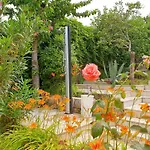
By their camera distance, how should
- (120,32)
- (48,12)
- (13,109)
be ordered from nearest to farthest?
1. (13,109)
2. (48,12)
3. (120,32)

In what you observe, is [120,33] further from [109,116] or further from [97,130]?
[97,130]

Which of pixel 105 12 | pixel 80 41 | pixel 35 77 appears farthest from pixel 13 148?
pixel 105 12

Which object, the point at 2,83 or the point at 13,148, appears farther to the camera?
the point at 2,83

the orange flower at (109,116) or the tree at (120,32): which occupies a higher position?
the tree at (120,32)

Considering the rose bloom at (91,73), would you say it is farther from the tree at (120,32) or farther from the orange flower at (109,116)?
the tree at (120,32)

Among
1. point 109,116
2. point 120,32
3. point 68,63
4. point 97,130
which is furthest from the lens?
point 120,32

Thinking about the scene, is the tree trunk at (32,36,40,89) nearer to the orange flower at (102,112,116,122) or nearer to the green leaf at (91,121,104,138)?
the orange flower at (102,112,116,122)

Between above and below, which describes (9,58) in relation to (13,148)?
above

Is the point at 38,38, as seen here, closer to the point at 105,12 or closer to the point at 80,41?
the point at 80,41

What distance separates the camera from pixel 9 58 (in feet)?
10.6

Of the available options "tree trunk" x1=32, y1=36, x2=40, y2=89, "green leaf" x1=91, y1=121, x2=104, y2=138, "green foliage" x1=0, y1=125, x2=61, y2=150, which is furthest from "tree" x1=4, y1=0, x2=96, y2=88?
"green leaf" x1=91, y1=121, x2=104, y2=138

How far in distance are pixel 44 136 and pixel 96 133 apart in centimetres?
123

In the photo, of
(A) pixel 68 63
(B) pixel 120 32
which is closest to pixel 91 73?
(A) pixel 68 63

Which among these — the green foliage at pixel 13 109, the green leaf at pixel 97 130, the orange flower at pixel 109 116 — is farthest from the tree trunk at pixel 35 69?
the green leaf at pixel 97 130
